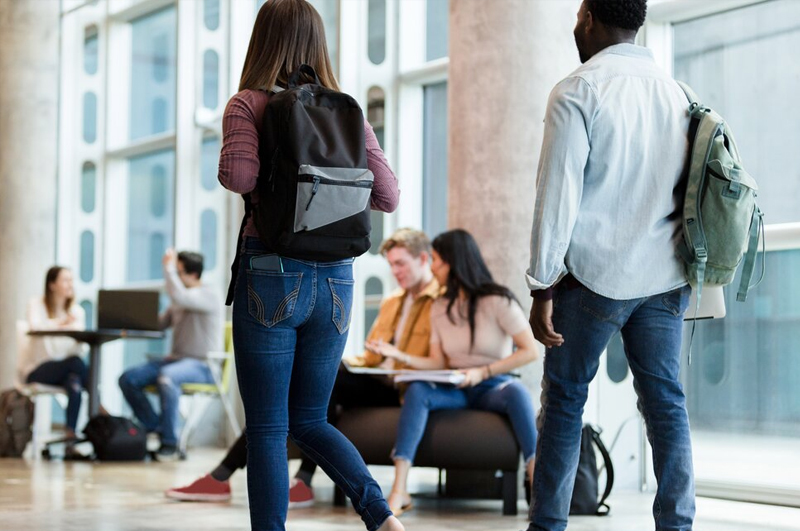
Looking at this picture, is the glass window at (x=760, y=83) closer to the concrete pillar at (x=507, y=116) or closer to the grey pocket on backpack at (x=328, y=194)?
the concrete pillar at (x=507, y=116)

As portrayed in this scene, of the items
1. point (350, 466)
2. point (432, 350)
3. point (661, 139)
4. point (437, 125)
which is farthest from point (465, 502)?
point (437, 125)

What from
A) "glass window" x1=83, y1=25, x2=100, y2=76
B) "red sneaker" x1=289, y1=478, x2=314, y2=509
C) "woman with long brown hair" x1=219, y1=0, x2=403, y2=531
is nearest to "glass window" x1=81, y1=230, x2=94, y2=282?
"glass window" x1=83, y1=25, x2=100, y2=76

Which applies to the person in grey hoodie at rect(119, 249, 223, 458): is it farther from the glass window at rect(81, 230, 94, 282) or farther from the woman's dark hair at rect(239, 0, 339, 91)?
the woman's dark hair at rect(239, 0, 339, 91)

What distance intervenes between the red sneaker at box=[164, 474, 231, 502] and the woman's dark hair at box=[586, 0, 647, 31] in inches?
114

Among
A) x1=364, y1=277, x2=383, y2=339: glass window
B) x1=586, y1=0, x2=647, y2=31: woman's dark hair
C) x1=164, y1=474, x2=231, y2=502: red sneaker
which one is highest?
x1=586, y1=0, x2=647, y2=31: woman's dark hair

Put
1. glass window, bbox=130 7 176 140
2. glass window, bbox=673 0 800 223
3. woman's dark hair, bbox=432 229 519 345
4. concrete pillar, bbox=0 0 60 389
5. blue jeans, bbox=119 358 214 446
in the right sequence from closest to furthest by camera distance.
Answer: woman's dark hair, bbox=432 229 519 345 < glass window, bbox=673 0 800 223 < blue jeans, bbox=119 358 214 446 < concrete pillar, bbox=0 0 60 389 < glass window, bbox=130 7 176 140

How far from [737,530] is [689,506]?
1516 mm

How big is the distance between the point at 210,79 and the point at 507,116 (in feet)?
16.8

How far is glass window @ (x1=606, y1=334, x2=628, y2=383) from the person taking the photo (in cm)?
561

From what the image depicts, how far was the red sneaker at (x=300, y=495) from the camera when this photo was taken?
4.66m

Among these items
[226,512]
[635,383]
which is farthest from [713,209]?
[226,512]

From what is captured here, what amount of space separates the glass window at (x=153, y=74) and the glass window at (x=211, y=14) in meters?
1.07

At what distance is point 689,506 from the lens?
8.89ft

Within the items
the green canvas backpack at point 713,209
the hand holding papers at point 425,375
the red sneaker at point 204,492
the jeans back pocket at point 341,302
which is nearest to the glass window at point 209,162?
the red sneaker at point 204,492
